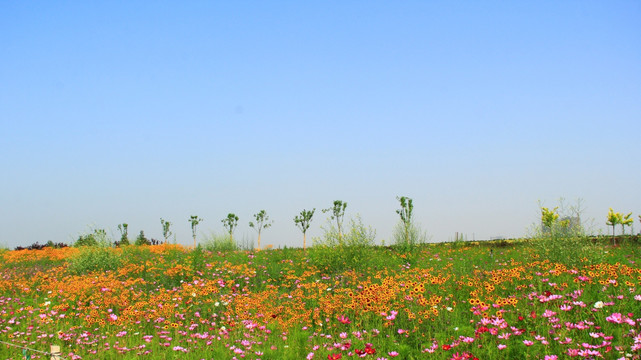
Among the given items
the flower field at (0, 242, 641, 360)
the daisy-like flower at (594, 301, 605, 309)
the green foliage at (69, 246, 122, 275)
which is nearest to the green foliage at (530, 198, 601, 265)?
the flower field at (0, 242, 641, 360)

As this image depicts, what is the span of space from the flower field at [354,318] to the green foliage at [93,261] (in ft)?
7.19

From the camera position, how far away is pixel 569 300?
6.07 meters

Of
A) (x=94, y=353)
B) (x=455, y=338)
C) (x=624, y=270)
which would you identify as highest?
(x=624, y=270)

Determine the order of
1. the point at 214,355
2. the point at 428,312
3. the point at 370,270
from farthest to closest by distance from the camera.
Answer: the point at 370,270
the point at 428,312
the point at 214,355

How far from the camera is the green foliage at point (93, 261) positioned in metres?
13.9

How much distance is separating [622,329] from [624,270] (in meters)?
2.46

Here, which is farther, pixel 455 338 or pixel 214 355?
pixel 214 355

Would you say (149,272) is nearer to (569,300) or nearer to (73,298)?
(73,298)

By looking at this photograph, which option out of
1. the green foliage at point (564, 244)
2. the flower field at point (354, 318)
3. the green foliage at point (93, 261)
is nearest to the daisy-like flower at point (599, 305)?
the flower field at point (354, 318)

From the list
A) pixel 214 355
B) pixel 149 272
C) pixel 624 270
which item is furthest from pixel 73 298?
pixel 624 270

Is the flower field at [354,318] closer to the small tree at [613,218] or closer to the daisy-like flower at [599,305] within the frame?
the daisy-like flower at [599,305]

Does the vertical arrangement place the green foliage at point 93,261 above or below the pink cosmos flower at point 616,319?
below

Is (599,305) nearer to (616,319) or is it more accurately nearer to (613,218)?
(616,319)

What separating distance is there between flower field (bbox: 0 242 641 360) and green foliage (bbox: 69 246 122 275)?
219 cm
